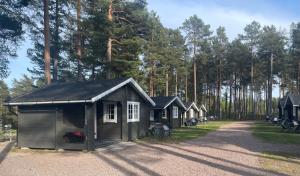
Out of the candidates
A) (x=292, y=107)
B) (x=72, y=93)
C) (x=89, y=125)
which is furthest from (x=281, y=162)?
(x=292, y=107)

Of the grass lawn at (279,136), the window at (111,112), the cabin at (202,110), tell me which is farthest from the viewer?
the cabin at (202,110)

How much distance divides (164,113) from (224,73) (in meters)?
33.8

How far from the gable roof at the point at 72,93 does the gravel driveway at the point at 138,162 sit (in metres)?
2.30

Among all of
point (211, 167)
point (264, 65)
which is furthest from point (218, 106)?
point (211, 167)

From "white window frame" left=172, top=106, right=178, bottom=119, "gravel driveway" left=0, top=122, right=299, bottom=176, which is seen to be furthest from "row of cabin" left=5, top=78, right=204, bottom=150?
"white window frame" left=172, top=106, right=178, bottom=119

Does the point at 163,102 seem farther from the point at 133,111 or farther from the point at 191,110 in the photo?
the point at 191,110

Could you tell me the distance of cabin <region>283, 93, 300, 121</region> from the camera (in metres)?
33.6

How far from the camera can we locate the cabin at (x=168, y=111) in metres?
32.7

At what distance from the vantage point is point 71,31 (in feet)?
106

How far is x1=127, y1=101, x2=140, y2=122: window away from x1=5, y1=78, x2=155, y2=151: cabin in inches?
18.5

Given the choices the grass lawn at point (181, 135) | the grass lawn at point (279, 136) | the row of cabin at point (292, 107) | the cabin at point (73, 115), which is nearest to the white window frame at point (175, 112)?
the grass lawn at point (181, 135)

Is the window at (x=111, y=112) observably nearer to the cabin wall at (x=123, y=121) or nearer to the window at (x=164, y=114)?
the cabin wall at (x=123, y=121)

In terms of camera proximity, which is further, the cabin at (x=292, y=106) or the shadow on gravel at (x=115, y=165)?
the cabin at (x=292, y=106)

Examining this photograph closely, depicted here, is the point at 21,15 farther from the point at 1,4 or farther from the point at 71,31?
the point at 71,31
